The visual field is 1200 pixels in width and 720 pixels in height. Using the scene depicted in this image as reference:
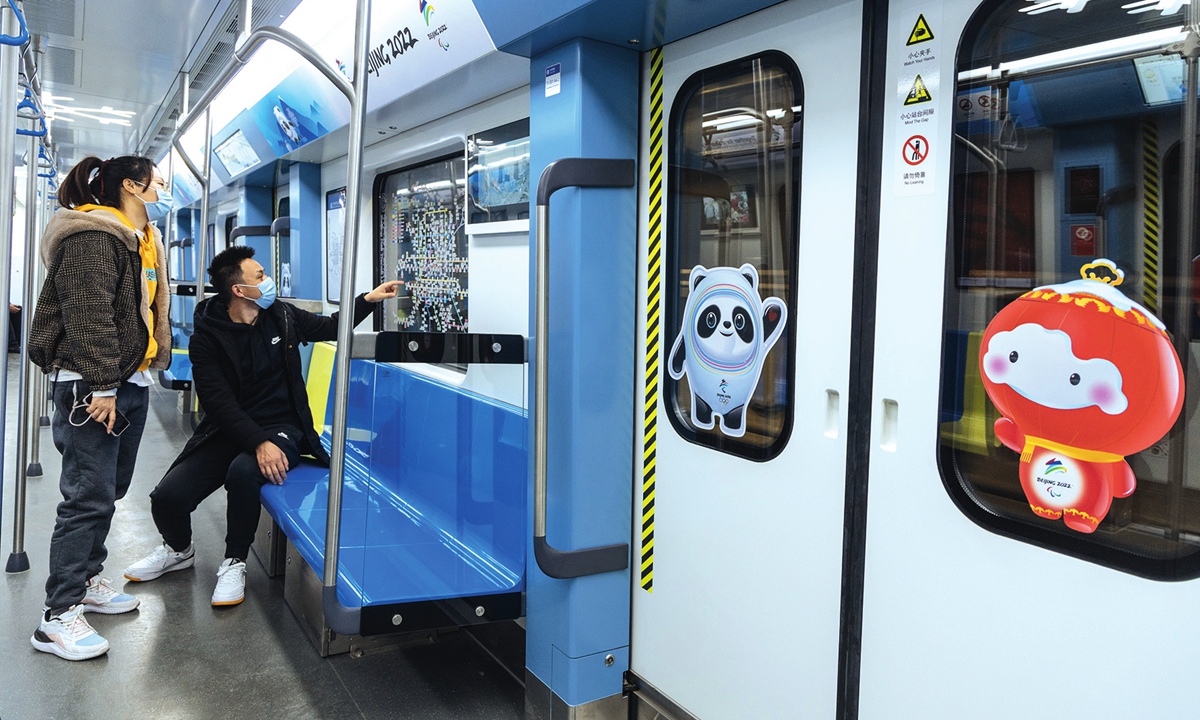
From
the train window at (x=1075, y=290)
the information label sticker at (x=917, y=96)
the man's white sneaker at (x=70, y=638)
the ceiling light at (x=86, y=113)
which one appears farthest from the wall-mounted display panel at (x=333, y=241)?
the train window at (x=1075, y=290)

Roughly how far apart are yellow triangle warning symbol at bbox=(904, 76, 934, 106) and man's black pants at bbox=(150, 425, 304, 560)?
3206 millimetres

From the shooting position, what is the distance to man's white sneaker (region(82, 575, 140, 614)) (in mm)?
3602

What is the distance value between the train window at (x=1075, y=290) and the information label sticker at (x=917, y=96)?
6 cm

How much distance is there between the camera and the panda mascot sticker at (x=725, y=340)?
2215mm

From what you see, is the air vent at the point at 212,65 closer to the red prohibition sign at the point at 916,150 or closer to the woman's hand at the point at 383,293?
the woman's hand at the point at 383,293

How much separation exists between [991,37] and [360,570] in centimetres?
228

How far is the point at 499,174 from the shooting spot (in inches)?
138

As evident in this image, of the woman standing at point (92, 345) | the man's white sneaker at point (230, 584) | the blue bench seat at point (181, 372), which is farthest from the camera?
A: the blue bench seat at point (181, 372)

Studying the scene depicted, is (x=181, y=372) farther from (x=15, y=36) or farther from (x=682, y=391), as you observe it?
(x=682, y=391)

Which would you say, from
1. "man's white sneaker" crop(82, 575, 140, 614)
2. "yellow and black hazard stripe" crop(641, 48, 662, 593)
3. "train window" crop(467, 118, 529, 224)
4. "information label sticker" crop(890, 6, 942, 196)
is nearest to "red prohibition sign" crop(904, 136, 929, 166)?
"information label sticker" crop(890, 6, 942, 196)

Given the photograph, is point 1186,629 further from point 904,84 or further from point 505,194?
point 505,194

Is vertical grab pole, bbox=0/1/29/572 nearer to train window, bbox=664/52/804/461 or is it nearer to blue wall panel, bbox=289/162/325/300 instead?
train window, bbox=664/52/804/461

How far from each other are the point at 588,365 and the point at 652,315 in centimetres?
25

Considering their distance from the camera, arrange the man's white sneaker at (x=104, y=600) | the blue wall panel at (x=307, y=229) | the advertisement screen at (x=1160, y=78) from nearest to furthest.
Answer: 1. the advertisement screen at (x=1160, y=78)
2. the man's white sneaker at (x=104, y=600)
3. the blue wall panel at (x=307, y=229)
